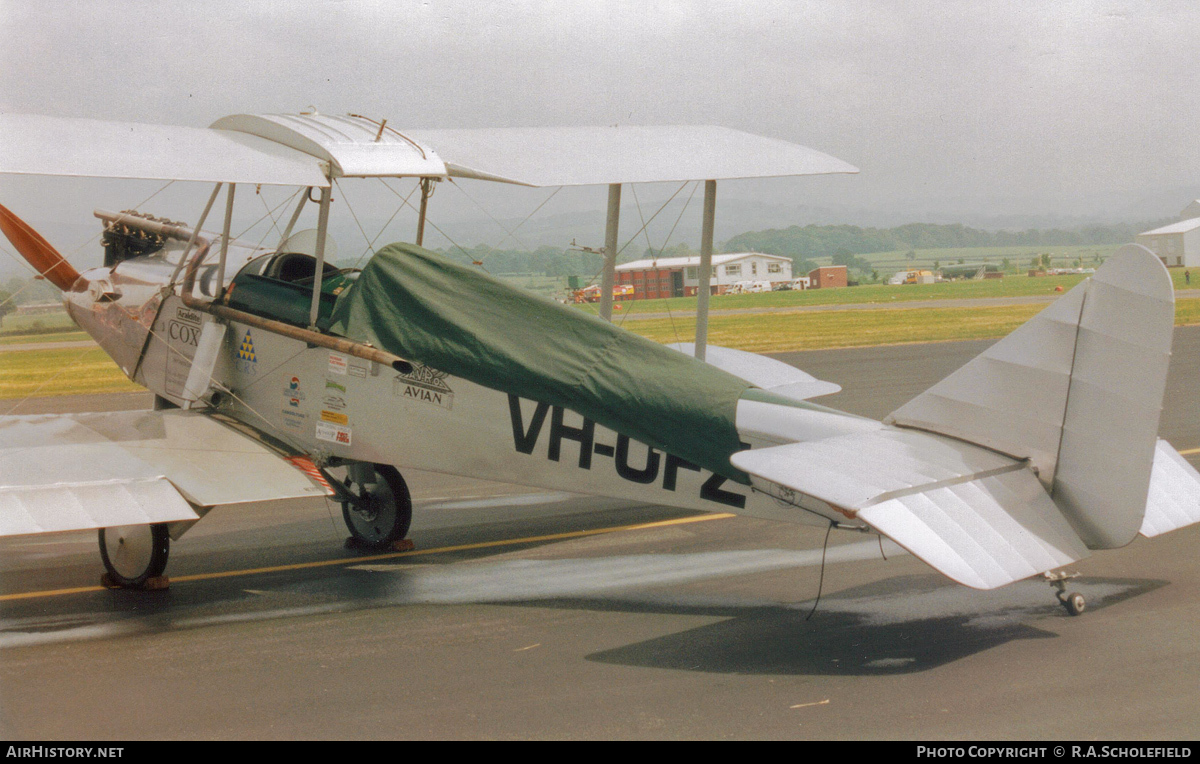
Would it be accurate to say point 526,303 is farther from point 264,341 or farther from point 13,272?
point 13,272

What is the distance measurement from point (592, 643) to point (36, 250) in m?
6.64

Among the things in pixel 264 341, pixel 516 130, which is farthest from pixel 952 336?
pixel 264 341

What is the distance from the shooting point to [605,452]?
673 centimetres

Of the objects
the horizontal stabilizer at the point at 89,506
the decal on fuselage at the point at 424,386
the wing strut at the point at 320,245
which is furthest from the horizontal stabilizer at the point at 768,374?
the horizontal stabilizer at the point at 89,506

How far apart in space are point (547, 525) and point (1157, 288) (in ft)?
18.4

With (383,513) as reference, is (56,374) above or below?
below

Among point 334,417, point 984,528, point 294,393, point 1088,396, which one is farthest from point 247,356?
point 1088,396

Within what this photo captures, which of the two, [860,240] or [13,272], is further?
[860,240]

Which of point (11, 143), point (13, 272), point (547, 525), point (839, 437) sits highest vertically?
point (11, 143)

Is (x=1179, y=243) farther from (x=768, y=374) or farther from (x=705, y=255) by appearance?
(x=705, y=255)

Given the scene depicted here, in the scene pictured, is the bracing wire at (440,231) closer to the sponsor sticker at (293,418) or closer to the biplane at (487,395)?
the biplane at (487,395)

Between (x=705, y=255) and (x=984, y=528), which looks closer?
(x=984, y=528)

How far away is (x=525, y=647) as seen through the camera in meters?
6.00

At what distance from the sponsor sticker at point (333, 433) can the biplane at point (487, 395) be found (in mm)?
20
